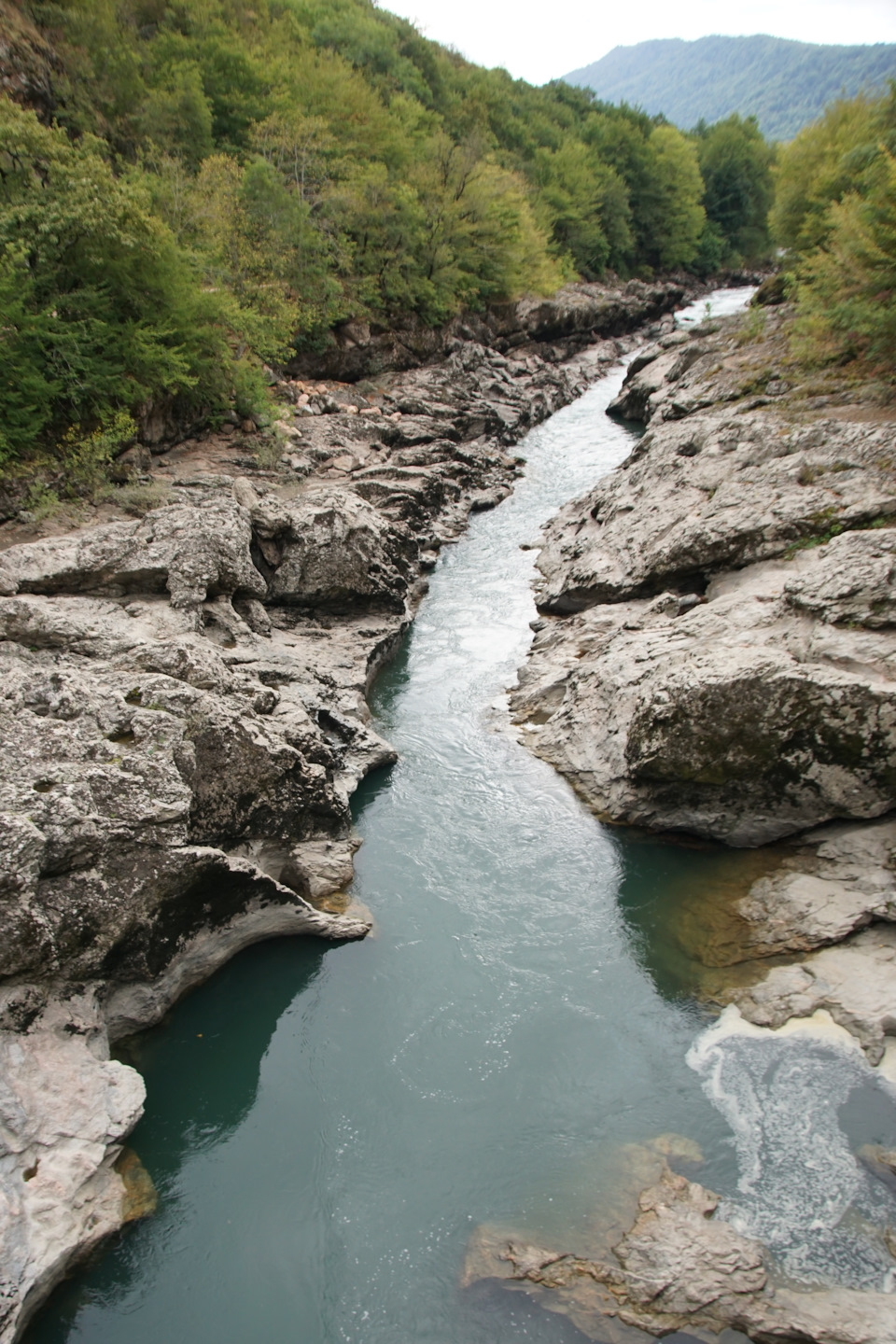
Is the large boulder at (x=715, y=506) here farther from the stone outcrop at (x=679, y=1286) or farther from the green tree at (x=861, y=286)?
the stone outcrop at (x=679, y=1286)

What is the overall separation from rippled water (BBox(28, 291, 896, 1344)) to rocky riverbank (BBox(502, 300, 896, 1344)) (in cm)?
49

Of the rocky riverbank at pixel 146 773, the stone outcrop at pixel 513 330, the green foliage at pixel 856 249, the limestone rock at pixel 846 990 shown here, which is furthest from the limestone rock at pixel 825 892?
the stone outcrop at pixel 513 330

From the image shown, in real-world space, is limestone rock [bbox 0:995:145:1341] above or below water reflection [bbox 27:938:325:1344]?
above

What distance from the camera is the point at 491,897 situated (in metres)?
10.4

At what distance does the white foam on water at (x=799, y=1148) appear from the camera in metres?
6.26

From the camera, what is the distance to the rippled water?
252 inches

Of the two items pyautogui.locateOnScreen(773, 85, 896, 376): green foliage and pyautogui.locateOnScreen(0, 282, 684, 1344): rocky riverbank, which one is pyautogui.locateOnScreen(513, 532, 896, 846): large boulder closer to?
pyautogui.locateOnScreen(0, 282, 684, 1344): rocky riverbank

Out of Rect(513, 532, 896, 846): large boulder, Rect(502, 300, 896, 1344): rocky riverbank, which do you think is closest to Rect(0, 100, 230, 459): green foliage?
Rect(502, 300, 896, 1344): rocky riverbank

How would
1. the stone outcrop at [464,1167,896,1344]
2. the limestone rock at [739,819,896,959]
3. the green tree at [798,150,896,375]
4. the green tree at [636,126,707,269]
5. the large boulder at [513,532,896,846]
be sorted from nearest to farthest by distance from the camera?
the stone outcrop at [464,1167,896,1344] < the limestone rock at [739,819,896,959] < the large boulder at [513,532,896,846] < the green tree at [798,150,896,375] < the green tree at [636,126,707,269]

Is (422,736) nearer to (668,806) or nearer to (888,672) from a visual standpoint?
(668,806)

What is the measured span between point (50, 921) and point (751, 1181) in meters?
7.18

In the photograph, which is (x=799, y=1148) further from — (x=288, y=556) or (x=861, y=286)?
(x=861, y=286)

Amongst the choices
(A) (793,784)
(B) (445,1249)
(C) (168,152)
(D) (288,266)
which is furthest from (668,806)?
(C) (168,152)

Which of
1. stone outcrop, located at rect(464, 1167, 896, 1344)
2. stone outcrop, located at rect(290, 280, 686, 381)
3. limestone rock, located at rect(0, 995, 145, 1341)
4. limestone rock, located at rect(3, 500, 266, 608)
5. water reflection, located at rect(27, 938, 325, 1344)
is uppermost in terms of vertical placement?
stone outcrop, located at rect(290, 280, 686, 381)
